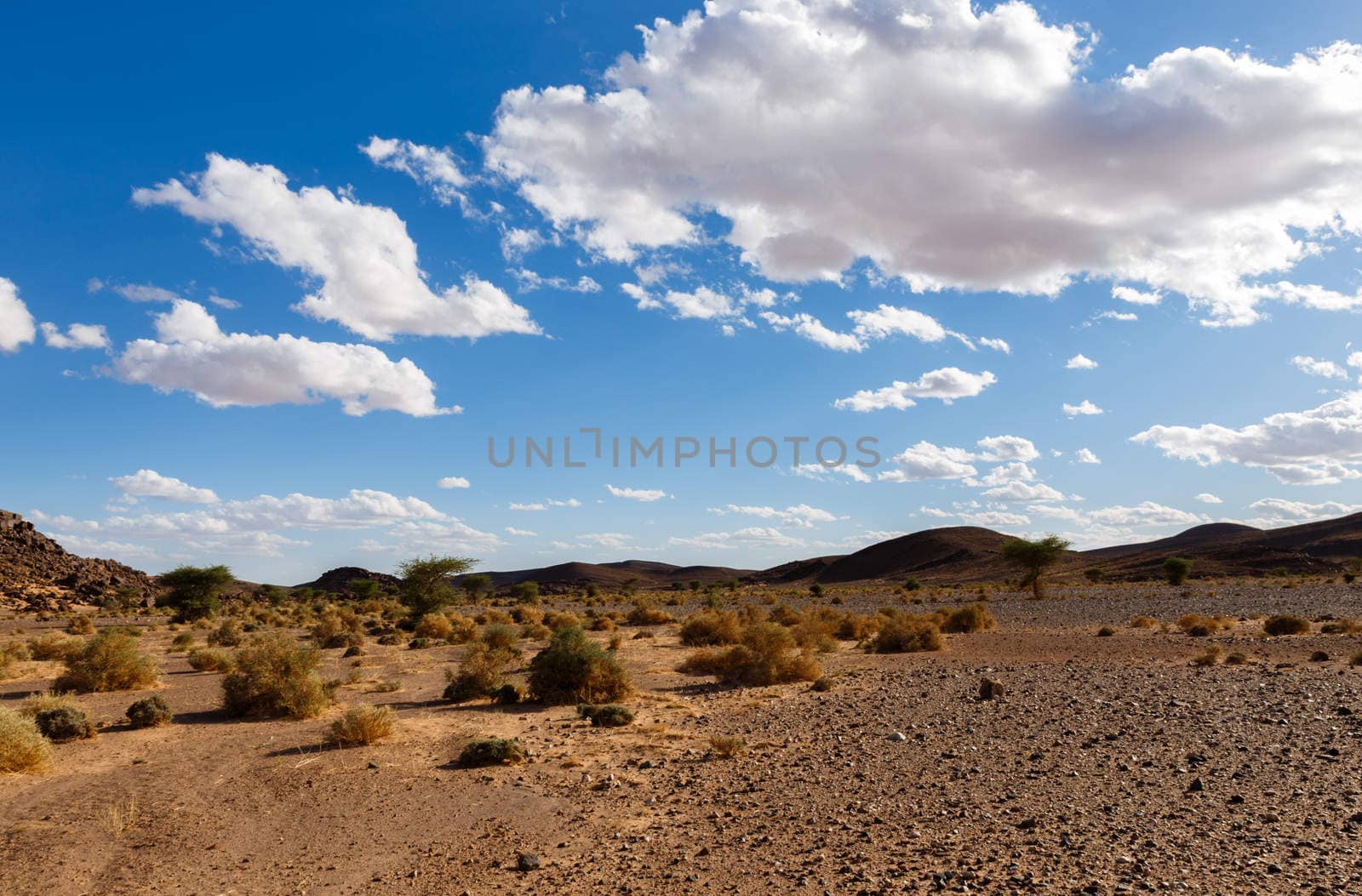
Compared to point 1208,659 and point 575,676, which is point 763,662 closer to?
point 575,676

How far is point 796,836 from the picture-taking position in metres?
8.06

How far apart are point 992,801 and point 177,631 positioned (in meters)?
43.0

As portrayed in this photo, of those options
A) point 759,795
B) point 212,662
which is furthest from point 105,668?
point 759,795

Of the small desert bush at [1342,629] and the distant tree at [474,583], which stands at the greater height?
the distant tree at [474,583]

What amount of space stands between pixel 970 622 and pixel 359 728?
24850 mm

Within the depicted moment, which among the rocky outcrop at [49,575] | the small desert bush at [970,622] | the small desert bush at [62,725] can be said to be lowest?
the small desert bush at [970,622]

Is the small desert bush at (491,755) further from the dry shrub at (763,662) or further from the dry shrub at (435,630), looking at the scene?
the dry shrub at (435,630)

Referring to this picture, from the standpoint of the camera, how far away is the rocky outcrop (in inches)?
2562

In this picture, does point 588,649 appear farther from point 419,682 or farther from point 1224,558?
point 1224,558

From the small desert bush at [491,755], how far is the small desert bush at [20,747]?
600 cm

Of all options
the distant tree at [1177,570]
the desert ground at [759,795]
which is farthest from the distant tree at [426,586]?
the distant tree at [1177,570]

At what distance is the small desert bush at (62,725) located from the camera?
13.4 meters

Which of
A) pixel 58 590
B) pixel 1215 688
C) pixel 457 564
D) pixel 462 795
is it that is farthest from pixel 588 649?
pixel 58 590

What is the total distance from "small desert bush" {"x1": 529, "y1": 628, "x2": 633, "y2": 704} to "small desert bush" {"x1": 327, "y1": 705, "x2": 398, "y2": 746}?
4.13m
